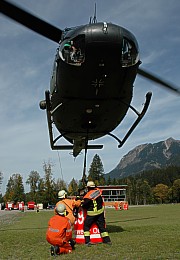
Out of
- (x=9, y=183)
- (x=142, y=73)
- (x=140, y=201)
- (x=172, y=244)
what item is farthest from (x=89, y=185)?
(x=140, y=201)

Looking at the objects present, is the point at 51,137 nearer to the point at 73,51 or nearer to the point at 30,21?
the point at 73,51

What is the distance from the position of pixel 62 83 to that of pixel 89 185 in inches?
117

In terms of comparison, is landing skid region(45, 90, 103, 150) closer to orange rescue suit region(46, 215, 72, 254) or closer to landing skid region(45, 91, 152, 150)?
landing skid region(45, 91, 152, 150)

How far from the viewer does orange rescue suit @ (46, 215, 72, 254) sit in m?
7.76

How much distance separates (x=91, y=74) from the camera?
8211mm

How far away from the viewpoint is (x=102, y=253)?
754cm

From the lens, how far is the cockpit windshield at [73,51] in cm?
769

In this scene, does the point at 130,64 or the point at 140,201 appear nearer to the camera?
the point at 130,64

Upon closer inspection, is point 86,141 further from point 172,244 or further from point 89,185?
point 172,244

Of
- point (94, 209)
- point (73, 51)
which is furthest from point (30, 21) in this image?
point (94, 209)

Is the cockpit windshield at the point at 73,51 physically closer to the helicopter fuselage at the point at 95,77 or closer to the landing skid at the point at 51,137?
the helicopter fuselage at the point at 95,77

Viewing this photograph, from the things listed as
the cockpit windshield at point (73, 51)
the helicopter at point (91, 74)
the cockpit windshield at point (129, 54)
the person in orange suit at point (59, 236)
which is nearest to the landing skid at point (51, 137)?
the helicopter at point (91, 74)

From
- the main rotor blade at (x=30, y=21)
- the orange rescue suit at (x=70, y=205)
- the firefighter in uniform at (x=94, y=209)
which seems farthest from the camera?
the orange rescue suit at (x=70, y=205)

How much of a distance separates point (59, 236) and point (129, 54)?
176 inches
